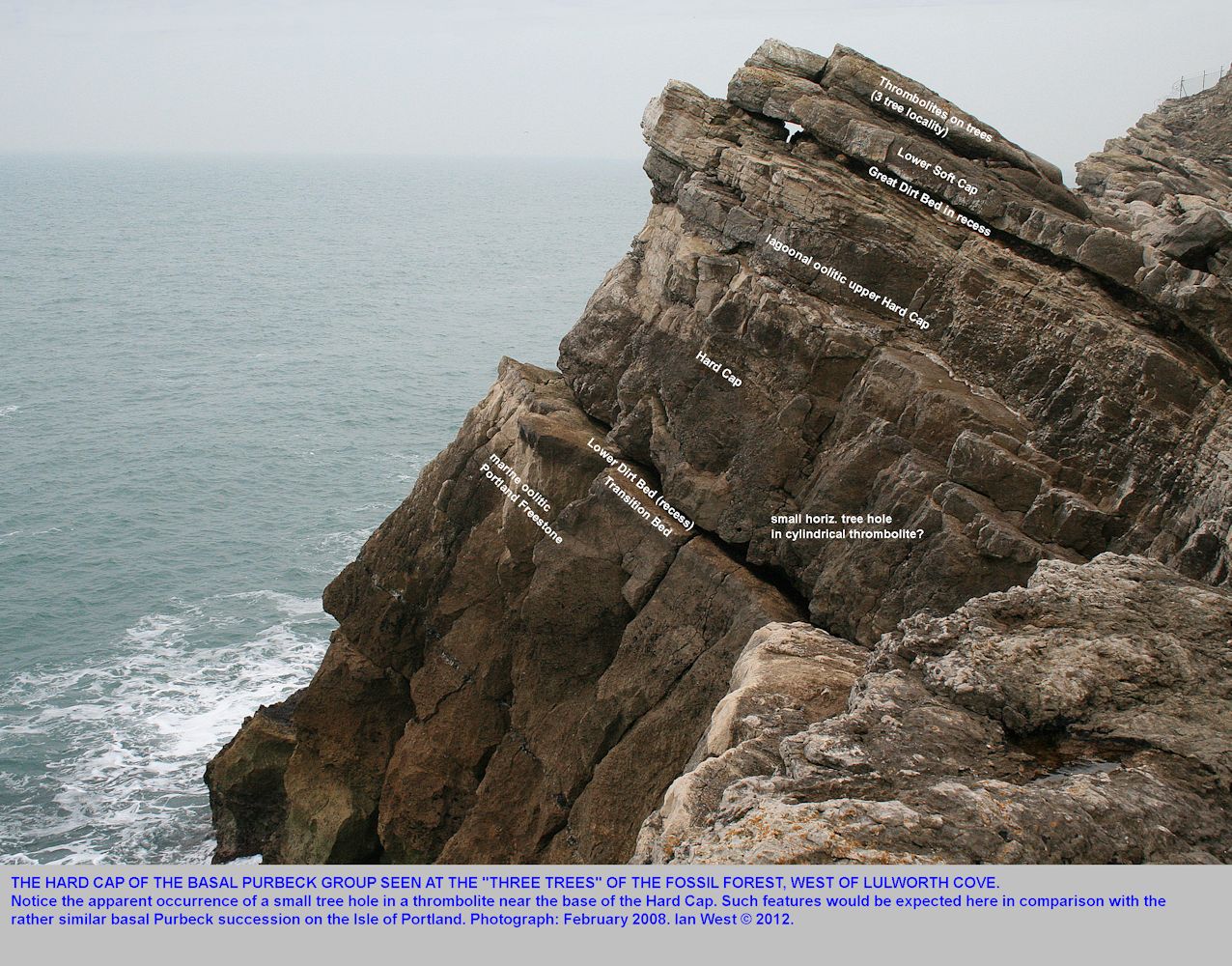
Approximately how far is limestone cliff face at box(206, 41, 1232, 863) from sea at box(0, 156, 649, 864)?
12030mm

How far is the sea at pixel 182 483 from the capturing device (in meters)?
38.2

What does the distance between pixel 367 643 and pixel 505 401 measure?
7.51 meters

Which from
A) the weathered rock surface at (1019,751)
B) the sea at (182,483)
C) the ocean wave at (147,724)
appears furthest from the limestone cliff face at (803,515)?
the sea at (182,483)

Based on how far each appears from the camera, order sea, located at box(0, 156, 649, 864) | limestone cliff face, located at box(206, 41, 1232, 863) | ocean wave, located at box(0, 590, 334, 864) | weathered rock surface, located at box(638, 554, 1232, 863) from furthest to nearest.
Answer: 1. sea, located at box(0, 156, 649, 864)
2. ocean wave, located at box(0, 590, 334, 864)
3. limestone cliff face, located at box(206, 41, 1232, 863)
4. weathered rock surface, located at box(638, 554, 1232, 863)

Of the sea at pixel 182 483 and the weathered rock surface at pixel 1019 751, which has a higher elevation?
the weathered rock surface at pixel 1019 751

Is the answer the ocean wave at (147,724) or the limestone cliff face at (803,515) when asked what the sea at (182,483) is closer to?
the ocean wave at (147,724)

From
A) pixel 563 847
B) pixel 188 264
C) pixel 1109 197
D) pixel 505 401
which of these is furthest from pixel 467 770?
pixel 188 264

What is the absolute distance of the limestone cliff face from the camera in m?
13.1

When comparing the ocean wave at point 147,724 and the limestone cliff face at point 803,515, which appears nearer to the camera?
the limestone cliff face at point 803,515

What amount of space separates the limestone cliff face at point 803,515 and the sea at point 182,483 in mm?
12030

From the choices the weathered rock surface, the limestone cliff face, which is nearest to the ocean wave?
the limestone cliff face

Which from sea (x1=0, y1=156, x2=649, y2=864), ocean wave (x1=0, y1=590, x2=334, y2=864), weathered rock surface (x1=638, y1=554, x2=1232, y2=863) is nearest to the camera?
weathered rock surface (x1=638, y1=554, x2=1232, y2=863)

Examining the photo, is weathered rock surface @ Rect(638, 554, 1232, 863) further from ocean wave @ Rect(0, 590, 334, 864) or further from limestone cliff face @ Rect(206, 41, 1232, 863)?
ocean wave @ Rect(0, 590, 334, 864)

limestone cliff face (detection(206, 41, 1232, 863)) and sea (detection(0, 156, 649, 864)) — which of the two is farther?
sea (detection(0, 156, 649, 864))
